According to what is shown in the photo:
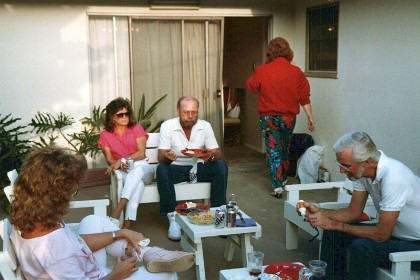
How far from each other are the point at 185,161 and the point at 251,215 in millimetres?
974

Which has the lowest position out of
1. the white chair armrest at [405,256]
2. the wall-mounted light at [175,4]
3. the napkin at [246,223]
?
the napkin at [246,223]

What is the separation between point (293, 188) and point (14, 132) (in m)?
4.18

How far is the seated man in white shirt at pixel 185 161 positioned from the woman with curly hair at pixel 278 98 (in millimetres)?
1225

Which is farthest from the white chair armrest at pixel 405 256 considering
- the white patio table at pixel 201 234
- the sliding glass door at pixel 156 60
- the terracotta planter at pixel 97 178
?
the sliding glass door at pixel 156 60

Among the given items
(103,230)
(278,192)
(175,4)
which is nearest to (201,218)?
(103,230)

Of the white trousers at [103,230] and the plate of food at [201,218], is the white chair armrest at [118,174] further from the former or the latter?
the white trousers at [103,230]

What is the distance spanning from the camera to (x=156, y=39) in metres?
7.60

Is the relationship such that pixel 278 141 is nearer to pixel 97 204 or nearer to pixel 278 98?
pixel 278 98

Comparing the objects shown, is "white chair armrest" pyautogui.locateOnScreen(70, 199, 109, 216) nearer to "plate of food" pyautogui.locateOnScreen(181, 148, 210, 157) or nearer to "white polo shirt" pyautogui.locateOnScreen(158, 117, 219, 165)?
"plate of food" pyautogui.locateOnScreen(181, 148, 210, 157)

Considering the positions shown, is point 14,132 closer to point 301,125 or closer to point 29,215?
point 301,125

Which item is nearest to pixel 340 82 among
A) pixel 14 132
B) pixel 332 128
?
pixel 332 128

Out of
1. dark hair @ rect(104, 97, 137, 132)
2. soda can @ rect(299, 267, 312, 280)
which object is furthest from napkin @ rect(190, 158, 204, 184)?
soda can @ rect(299, 267, 312, 280)

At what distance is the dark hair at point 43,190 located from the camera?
7.77ft

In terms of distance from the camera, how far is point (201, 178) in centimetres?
514
